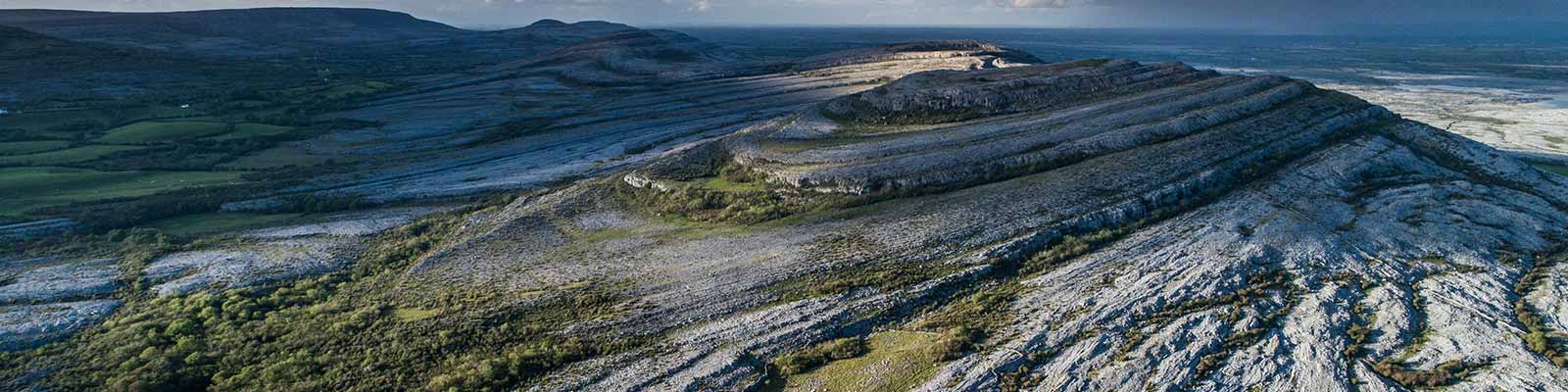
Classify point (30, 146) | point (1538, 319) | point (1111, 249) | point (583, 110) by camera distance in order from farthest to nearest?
point (583, 110)
point (30, 146)
point (1111, 249)
point (1538, 319)

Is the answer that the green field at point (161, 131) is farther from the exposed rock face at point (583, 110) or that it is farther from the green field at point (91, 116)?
the exposed rock face at point (583, 110)

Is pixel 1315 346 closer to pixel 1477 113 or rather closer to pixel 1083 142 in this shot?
pixel 1083 142

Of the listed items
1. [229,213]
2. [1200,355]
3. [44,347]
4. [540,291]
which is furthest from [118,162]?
[1200,355]

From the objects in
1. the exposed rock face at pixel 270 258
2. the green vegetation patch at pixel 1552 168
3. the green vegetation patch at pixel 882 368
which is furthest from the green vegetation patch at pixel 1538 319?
the exposed rock face at pixel 270 258

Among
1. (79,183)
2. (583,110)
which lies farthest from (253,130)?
(583,110)

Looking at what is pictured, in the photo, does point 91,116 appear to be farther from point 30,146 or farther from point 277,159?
point 277,159

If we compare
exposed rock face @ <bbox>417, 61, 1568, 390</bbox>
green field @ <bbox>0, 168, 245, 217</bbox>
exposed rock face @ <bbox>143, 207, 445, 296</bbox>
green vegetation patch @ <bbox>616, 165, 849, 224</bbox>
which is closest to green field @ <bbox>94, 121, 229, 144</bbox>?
green field @ <bbox>0, 168, 245, 217</bbox>

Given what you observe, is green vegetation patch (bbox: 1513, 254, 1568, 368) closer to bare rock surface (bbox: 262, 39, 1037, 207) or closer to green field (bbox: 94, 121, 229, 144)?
bare rock surface (bbox: 262, 39, 1037, 207)
